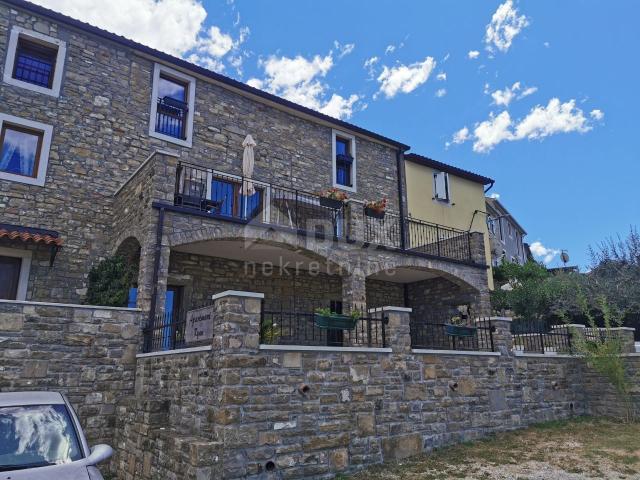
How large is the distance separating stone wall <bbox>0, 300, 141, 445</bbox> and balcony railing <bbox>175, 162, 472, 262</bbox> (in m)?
2.94

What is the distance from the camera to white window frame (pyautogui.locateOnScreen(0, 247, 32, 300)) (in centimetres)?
941

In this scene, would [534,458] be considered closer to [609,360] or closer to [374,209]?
[609,360]

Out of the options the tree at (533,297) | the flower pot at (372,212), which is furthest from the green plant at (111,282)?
the tree at (533,297)

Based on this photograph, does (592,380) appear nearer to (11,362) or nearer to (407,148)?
(407,148)

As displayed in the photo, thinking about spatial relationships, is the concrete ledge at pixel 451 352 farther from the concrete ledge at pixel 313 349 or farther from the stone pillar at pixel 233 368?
the stone pillar at pixel 233 368

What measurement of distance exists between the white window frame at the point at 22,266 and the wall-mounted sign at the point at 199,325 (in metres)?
4.45

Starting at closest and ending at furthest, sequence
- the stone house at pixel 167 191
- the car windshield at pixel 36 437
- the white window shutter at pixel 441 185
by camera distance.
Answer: the car windshield at pixel 36 437, the stone house at pixel 167 191, the white window shutter at pixel 441 185

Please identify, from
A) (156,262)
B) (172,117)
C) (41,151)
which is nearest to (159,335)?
(156,262)

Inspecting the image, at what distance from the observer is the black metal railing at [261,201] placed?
1136 cm

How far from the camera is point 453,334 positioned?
32.1 ft

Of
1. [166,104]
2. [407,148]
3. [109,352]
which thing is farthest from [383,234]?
[109,352]

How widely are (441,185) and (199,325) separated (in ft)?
42.6

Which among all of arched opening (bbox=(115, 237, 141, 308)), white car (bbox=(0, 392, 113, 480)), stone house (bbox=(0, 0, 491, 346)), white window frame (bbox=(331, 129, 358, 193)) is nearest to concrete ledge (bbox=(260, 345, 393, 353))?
white car (bbox=(0, 392, 113, 480))

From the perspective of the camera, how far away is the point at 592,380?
11320mm
